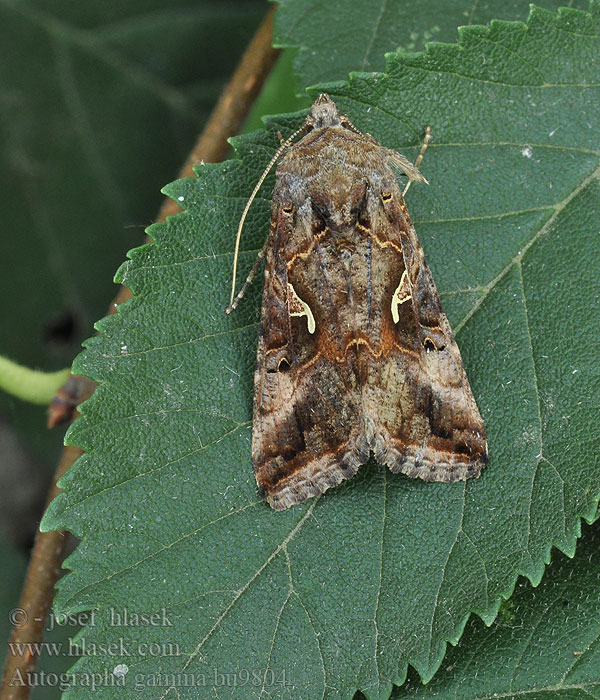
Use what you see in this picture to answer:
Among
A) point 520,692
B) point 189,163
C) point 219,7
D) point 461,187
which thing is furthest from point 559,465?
point 219,7

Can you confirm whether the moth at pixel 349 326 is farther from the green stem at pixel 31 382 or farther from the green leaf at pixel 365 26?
the green stem at pixel 31 382

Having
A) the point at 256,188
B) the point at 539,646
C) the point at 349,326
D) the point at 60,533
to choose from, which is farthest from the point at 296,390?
the point at 539,646

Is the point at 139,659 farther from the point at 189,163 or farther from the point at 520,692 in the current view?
the point at 189,163

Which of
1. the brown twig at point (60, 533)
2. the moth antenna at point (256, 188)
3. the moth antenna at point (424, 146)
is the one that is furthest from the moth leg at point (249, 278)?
the moth antenna at point (424, 146)

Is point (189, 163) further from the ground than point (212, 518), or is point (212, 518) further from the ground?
point (189, 163)

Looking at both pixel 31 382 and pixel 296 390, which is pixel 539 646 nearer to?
pixel 296 390
